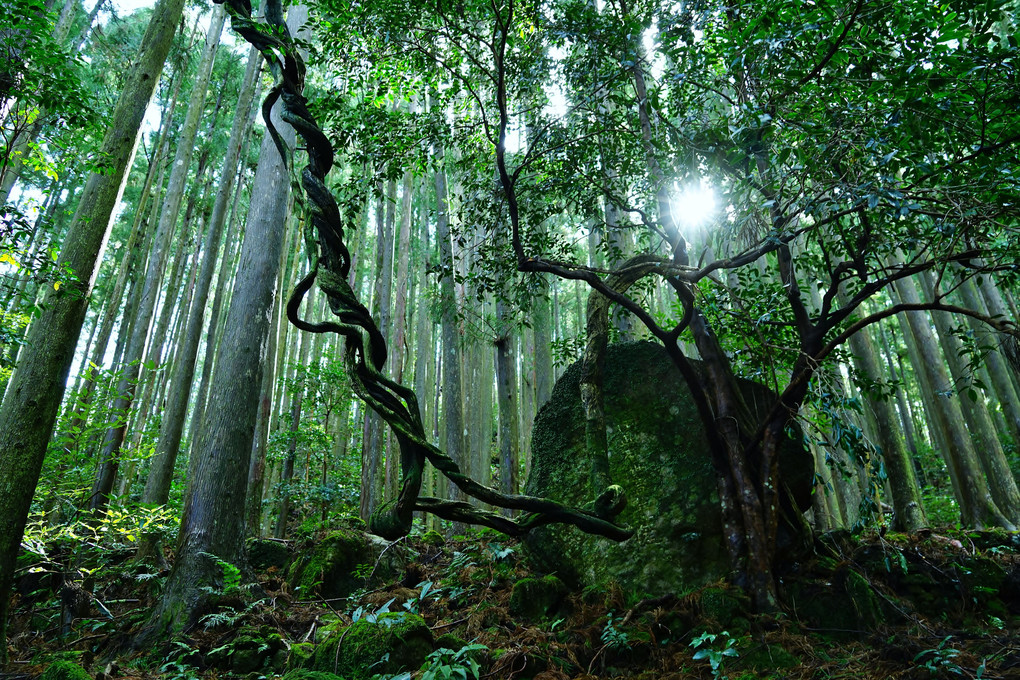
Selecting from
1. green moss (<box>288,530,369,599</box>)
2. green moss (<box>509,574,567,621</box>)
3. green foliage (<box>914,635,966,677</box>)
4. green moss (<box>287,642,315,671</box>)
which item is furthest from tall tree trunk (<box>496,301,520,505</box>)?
green foliage (<box>914,635,966,677</box>)

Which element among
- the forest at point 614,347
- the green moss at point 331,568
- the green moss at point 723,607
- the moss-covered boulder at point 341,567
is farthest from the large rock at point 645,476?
the green moss at point 331,568

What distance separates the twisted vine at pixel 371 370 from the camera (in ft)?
3.15

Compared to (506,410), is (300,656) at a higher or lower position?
lower

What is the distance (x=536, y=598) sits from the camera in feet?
13.1

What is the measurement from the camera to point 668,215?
12.5 feet

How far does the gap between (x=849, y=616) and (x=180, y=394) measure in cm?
778

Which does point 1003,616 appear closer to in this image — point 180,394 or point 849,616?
point 849,616

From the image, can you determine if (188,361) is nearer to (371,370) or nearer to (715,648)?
(715,648)

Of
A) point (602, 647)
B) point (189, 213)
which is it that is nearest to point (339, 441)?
point (189, 213)

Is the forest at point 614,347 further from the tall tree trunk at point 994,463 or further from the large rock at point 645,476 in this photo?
the tall tree trunk at point 994,463

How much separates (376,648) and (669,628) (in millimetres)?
1795

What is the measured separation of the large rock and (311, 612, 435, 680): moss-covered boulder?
4.95 ft

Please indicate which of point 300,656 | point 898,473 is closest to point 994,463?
point 898,473

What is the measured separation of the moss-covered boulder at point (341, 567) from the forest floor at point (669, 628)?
0.36 metres
